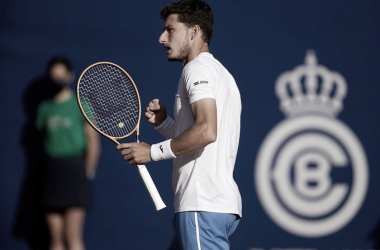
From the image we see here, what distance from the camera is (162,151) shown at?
8.90 ft

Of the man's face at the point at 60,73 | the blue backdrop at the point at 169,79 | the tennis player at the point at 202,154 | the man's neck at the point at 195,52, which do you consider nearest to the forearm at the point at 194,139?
the tennis player at the point at 202,154

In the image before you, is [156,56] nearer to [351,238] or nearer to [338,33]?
[338,33]

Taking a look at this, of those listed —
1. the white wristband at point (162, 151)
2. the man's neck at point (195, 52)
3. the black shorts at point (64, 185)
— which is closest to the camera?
the white wristband at point (162, 151)

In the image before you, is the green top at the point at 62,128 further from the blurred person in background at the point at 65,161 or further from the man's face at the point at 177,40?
the man's face at the point at 177,40

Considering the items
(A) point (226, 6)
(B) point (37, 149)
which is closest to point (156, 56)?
(A) point (226, 6)

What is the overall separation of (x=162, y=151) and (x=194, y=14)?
0.58m

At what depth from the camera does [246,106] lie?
4.79 meters

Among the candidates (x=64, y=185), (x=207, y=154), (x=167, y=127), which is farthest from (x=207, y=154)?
(x=64, y=185)

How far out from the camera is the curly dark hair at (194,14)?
2936mm

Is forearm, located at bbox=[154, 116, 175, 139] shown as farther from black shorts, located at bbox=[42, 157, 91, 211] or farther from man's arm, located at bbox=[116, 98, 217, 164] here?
black shorts, located at bbox=[42, 157, 91, 211]

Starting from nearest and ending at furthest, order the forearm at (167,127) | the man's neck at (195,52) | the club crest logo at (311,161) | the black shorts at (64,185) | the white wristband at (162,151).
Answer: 1. the white wristband at (162,151)
2. the man's neck at (195,52)
3. the forearm at (167,127)
4. the black shorts at (64,185)
5. the club crest logo at (311,161)

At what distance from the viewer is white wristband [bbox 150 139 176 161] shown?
2691 millimetres

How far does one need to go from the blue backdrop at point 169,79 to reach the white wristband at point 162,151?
1941 mm

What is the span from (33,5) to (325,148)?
6.63 ft
